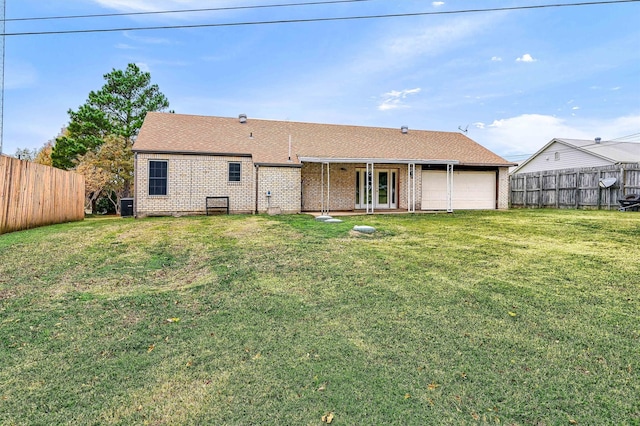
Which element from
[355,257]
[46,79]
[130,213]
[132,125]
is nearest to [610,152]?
[355,257]

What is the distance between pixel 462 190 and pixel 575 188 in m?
5.60

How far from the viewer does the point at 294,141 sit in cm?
1711

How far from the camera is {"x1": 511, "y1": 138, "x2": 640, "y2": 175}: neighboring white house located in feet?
70.3

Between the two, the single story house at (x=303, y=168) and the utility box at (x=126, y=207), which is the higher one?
the single story house at (x=303, y=168)

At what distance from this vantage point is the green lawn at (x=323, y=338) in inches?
88.0

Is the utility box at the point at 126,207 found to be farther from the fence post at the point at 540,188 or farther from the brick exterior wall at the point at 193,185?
the fence post at the point at 540,188

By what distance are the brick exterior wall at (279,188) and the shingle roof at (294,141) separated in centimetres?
43

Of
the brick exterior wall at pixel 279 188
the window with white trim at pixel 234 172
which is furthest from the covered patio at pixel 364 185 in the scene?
the window with white trim at pixel 234 172

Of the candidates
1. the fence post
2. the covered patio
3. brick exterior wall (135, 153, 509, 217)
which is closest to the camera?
brick exterior wall (135, 153, 509, 217)

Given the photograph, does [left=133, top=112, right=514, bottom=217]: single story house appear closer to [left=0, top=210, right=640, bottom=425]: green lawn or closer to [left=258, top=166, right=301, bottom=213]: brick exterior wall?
[left=258, top=166, right=301, bottom=213]: brick exterior wall

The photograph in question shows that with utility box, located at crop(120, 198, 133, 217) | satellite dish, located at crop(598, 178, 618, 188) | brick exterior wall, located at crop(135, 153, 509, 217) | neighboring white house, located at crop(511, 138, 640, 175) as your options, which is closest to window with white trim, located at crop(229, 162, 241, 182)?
brick exterior wall, located at crop(135, 153, 509, 217)

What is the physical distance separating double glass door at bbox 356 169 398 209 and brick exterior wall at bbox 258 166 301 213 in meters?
3.37

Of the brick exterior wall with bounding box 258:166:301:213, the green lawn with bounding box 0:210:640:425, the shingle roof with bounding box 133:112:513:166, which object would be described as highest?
the shingle roof with bounding box 133:112:513:166

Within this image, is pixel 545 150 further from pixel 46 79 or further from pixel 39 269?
pixel 46 79
